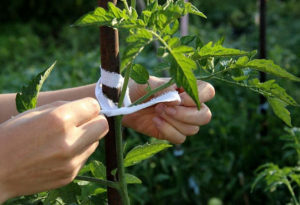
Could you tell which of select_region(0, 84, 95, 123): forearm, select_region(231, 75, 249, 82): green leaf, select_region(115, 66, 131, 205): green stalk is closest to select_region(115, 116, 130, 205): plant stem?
select_region(115, 66, 131, 205): green stalk

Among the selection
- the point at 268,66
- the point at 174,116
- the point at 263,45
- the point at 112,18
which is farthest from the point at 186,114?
the point at 263,45

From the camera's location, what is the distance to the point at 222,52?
789 mm

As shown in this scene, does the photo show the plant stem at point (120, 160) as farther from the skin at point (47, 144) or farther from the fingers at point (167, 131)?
the fingers at point (167, 131)

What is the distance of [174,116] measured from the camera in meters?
1.10

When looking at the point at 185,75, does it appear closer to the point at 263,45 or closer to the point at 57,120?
the point at 57,120

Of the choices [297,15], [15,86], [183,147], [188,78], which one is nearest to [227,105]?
[183,147]

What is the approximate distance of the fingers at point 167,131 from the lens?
1123 millimetres

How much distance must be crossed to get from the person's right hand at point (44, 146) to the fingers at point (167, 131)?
0.31 m

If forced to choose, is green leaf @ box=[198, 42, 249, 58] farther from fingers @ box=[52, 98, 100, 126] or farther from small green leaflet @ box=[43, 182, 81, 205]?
small green leaflet @ box=[43, 182, 81, 205]

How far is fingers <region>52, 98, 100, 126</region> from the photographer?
793 mm

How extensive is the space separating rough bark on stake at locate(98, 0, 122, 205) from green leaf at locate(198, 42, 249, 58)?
17cm

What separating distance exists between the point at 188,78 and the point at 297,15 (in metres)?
4.14

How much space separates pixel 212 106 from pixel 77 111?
66.5 inches

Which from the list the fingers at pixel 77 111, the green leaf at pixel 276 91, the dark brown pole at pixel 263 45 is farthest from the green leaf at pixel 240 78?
the dark brown pole at pixel 263 45
